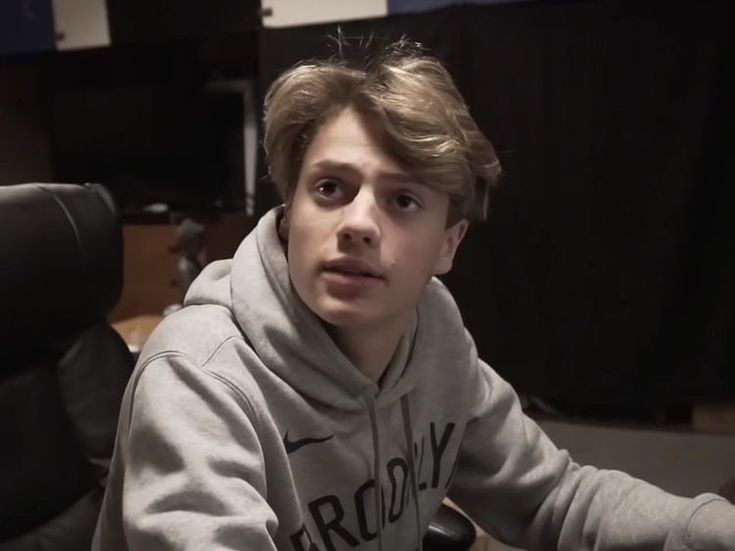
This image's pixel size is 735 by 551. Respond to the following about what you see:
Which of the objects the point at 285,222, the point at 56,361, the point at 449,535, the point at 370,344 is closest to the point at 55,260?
the point at 56,361

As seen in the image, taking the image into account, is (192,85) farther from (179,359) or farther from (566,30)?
(179,359)

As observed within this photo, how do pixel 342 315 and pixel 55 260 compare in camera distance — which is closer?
pixel 342 315

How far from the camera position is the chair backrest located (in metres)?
1.12

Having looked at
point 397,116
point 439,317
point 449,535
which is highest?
point 397,116

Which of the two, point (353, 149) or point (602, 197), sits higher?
point (353, 149)

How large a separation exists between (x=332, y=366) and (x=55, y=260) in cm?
46

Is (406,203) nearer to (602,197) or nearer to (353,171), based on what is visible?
(353,171)

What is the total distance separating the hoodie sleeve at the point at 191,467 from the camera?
0.77 m

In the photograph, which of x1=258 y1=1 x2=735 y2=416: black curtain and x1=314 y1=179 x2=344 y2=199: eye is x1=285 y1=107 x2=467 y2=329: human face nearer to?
x1=314 y1=179 x2=344 y2=199: eye

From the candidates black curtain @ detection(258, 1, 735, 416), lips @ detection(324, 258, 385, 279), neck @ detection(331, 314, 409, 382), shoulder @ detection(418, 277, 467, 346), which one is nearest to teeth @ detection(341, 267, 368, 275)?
lips @ detection(324, 258, 385, 279)

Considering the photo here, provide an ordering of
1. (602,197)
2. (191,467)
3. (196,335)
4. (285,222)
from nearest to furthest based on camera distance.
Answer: (191,467)
(196,335)
(285,222)
(602,197)

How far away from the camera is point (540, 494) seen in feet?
3.88

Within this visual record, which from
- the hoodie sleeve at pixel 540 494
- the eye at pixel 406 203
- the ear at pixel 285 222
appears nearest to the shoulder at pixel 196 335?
the ear at pixel 285 222

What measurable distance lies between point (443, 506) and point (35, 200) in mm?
752
